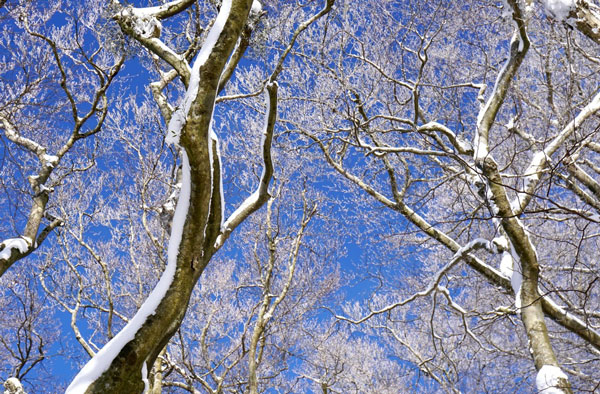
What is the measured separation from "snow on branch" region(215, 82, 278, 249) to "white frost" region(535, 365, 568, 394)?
2.72m

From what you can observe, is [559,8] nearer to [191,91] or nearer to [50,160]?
[191,91]

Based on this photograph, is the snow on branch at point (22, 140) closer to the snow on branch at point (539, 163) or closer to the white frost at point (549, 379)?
the snow on branch at point (539, 163)

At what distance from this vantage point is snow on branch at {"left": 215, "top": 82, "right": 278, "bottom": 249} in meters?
3.35

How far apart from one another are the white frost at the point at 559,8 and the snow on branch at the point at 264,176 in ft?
8.38

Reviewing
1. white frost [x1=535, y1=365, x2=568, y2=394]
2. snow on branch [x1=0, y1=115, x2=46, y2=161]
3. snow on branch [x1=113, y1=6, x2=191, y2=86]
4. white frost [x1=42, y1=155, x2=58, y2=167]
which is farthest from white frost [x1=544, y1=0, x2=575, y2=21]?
snow on branch [x1=0, y1=115, x2=46, y2=161]

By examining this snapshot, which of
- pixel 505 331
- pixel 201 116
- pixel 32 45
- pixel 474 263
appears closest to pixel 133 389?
pixel 201 116

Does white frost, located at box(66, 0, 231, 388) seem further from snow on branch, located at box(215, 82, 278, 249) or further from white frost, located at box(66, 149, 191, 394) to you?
snow on branch, located at box(215, 82, 278, 249)

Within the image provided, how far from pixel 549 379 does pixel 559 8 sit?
3070mm

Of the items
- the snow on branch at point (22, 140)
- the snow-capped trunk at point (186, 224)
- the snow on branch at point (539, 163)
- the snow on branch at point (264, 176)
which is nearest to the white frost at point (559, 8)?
the snow on branch at point (539, 163)

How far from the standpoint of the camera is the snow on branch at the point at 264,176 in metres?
3.35

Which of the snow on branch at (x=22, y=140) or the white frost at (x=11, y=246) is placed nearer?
the white frost at (x=11, y=246)

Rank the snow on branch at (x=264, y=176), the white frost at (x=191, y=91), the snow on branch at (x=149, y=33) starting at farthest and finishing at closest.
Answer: the snow on branch at (x=149, y=33) → the snow on branch at (x=264, y=176) → the white frost at (x=191, y=91)

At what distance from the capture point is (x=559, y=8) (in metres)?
3.99

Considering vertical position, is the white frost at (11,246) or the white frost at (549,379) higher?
the white frost at (549,379)
